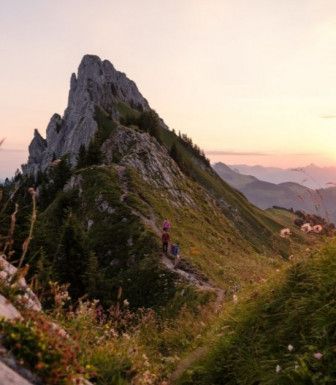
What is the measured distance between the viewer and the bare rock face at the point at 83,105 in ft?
456

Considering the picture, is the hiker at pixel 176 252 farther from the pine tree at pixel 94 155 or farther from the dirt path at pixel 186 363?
the pine tree at pixel 94 155

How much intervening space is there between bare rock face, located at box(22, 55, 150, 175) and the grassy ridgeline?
120792 mm

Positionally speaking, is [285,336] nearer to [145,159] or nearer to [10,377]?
[10,377]

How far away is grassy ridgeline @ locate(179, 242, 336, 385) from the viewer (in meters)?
5.55

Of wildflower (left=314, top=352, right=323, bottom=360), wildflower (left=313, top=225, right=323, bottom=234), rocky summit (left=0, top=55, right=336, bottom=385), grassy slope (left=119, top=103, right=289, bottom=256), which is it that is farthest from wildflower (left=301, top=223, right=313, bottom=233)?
grassy slope (left=119, top=103, right=289, bottom=256)

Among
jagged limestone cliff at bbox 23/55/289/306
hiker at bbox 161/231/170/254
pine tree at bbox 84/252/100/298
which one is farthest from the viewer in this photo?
hiker at bbox 161/231/170/254

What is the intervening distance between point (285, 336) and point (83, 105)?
146 meters

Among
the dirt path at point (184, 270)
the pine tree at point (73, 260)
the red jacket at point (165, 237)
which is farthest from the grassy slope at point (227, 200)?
the pine tree at point (73, 260)

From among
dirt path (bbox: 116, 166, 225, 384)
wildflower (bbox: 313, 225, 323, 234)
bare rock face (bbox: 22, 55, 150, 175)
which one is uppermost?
bare rock face (bbox: 22, 55, 150, 175)

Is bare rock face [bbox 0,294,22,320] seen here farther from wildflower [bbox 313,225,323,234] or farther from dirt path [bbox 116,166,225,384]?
dirt path [bbox 116,166,225,384]

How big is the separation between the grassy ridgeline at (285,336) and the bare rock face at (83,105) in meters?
121

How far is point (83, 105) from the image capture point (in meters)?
146

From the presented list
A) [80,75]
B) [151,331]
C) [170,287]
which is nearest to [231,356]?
[151,331]

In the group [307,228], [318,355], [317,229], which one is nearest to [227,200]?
[307,228]
